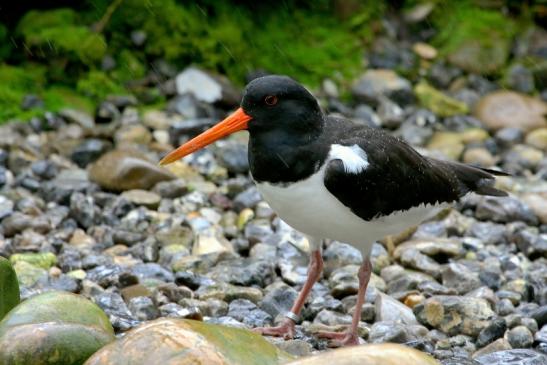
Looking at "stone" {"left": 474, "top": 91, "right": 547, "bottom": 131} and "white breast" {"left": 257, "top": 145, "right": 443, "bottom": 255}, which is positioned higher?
"white breast" {"left": 257, "top": 145, "right": 443, "bottom": 255}

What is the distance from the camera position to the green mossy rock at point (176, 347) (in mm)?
3752

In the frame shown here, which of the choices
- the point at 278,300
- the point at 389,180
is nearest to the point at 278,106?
the point at 389,180

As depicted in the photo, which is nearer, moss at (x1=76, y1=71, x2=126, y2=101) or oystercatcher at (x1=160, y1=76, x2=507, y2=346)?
oystercatcher at (x1=160, y1=76, x2=507, y2=346)

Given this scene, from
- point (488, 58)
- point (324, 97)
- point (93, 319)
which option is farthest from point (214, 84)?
point (93, 319)

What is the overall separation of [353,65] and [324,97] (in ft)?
1.96

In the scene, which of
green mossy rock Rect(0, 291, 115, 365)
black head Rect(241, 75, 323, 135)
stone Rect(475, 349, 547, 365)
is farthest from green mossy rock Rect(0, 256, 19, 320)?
stone Rect(475, 349, 547, 365)

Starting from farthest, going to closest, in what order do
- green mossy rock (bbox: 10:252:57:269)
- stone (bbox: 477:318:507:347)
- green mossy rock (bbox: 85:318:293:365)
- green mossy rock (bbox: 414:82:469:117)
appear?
1. green mossy rock (bbox: 414:82:469:117)
2. green mossy rock (bbox: 10:252:57:269)
3. stone (bbox: 477:318:507:347)
4. green mossy rock (bbox: 85:318:293:365)

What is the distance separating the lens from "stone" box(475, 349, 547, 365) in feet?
15.8

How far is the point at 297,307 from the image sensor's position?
5539 mm

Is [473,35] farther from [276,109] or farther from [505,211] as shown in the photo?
[276,109]

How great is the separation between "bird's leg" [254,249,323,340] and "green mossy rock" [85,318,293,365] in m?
1.26

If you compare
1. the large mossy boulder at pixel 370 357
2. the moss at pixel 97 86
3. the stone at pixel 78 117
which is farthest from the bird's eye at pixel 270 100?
the moss at pixel 97 86

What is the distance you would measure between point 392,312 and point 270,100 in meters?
1.43

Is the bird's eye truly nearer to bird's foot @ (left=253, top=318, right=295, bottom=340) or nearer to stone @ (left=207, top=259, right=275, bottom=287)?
bird's foot @ (left=253, top=318, right=295, bottom=340)
